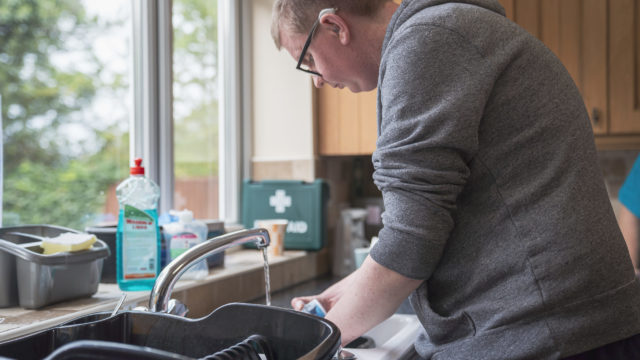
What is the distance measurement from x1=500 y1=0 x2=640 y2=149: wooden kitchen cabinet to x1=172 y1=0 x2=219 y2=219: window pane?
4.11 feet

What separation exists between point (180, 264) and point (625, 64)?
72.1 inches

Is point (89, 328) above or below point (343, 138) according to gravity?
below

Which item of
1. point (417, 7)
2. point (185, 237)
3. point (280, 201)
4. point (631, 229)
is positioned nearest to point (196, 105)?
point (280, 201)

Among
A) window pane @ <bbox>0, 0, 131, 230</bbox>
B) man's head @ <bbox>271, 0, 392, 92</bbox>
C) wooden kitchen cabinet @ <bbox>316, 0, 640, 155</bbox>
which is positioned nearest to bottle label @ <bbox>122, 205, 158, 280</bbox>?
window pane @ <bbox>0, 0, 131, 230</bbox>

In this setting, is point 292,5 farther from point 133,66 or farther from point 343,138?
point 343,138

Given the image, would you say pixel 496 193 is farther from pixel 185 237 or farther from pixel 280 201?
pixel 280 201

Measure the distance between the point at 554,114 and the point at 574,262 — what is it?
206 mm

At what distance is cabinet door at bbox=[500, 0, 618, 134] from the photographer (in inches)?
81.4

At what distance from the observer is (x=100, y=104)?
5.49 ft

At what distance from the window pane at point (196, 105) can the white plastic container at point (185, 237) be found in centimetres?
45

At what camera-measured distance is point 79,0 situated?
160 centimetres

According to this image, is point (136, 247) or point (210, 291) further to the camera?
point (210, 291)

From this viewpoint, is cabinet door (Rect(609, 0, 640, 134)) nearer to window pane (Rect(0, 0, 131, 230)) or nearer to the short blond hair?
the short blond hair

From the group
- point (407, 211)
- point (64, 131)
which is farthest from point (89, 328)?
point (64, 131)
